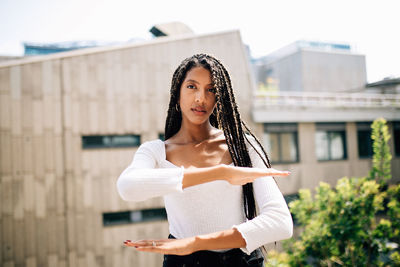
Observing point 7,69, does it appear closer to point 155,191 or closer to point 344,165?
point 155,191

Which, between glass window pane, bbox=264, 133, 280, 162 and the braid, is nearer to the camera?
the braid

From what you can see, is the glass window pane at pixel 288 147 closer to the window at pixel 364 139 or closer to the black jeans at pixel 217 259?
the window at pixel 364 139

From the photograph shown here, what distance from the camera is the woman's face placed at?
4.68 feet

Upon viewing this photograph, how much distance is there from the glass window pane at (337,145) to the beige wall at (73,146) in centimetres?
768

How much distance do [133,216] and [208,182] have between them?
31.2ft

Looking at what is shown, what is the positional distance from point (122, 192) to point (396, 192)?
6524 millimetres

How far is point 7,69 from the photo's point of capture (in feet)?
30.8

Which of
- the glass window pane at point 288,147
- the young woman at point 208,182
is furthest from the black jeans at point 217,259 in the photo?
the glass window pane at point 288,147

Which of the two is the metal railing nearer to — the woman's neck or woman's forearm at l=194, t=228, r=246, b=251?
the woman's neck

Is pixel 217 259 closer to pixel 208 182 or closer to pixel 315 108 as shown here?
pixel 208 182

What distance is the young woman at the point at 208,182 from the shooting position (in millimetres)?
1127

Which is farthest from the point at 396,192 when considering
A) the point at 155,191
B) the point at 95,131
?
the point at 95,131

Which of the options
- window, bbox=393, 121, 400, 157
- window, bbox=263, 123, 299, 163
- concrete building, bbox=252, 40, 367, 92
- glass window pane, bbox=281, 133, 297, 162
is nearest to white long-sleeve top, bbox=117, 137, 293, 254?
window, bbox=263, 123, 299, 163

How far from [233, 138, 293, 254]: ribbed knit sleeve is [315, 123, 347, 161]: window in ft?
39.9
